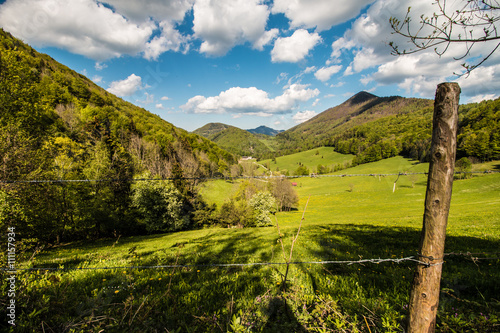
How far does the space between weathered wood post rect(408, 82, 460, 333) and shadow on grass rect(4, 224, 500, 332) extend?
931mm

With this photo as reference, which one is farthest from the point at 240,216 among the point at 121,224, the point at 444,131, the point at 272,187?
the point at 444,131

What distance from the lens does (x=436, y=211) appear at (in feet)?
7.14

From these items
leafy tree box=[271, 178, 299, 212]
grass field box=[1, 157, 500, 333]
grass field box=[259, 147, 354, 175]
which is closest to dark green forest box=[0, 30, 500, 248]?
grass field box=[1, 157, 500, 333]

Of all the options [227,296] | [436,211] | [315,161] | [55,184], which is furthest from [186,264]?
[315,161]

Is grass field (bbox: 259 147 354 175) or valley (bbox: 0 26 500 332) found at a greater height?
grass field (bbox: 259 147 354 175)

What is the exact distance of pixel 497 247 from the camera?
6.96 m

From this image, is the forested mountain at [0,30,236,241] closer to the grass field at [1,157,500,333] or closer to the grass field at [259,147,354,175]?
the grass field at [1,157,500,333]

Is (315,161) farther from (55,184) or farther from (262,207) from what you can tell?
(55,184)

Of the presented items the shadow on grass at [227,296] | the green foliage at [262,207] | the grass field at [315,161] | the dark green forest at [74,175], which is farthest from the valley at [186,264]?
the grass field at [315,161]

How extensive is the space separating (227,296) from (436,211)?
155 inches

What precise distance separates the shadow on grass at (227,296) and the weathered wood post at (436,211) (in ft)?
3.06

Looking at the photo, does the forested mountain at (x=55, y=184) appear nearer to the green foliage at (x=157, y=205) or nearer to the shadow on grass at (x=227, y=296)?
the green foliage at (x=157, y=205)

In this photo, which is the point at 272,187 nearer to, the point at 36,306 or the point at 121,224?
the point at 121,224

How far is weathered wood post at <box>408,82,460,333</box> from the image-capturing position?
81.6 inches
